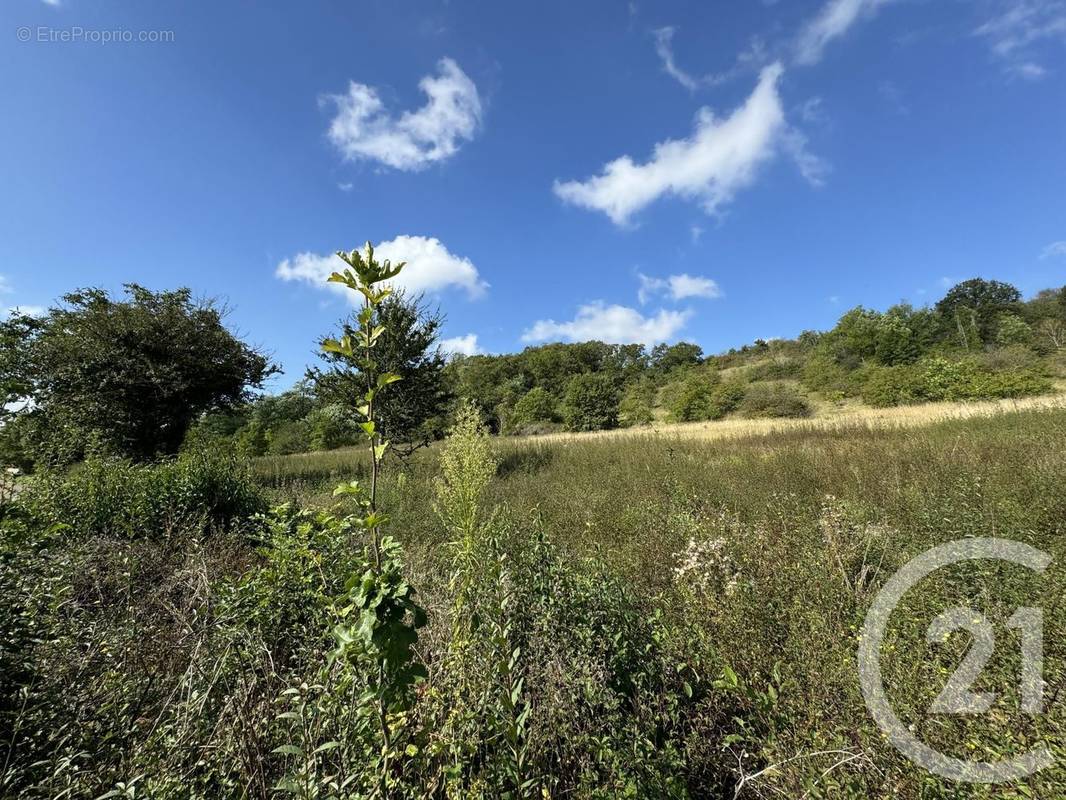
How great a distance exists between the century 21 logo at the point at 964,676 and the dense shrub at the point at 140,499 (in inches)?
203

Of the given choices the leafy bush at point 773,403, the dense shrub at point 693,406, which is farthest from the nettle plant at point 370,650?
the dense shrub at point 693,406

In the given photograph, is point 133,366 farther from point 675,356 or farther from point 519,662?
point 675,356

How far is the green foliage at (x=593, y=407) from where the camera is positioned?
31.0 m

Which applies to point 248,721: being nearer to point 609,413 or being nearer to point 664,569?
point 664,569

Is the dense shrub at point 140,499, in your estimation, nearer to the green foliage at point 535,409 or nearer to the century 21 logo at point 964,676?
the century 21 logo at point 964,676

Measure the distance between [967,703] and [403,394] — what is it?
10052 mm

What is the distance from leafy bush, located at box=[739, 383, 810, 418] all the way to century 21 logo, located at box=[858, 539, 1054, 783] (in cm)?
3130

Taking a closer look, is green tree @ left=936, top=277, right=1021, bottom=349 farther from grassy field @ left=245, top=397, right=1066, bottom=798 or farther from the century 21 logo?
the century 21 logo

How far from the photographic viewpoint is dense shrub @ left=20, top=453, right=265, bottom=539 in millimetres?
4191

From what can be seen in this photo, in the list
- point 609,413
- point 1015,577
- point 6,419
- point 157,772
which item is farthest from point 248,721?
point 609,413

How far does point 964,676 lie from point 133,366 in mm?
14735

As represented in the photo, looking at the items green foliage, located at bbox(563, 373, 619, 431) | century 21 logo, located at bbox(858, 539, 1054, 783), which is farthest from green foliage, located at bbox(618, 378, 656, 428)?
century 21 logo, located at bbox(858, 539, 1054, 783)

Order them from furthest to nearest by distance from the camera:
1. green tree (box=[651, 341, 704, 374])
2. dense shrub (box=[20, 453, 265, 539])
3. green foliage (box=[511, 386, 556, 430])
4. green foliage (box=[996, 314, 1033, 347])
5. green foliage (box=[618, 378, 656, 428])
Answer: green tree (box=[651, 341, 704, 374]), green foliage (box=[511, 386, 556, 430]), green foliage (box=[996, 314, 1033, 347]), green foliage (box=[618, 378, 656, 428]), dense shrub (box=[20, 453, 265, 539])

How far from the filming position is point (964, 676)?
1.86m
